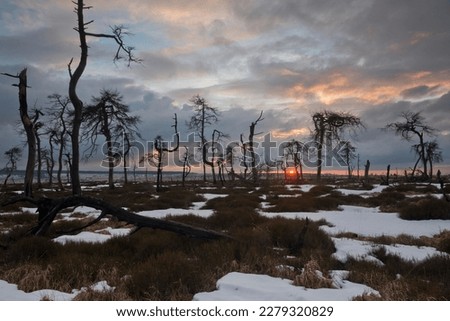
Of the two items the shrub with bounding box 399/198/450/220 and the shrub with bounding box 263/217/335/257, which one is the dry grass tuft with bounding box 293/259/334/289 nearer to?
the shrub with bounding box 263/217/335/257

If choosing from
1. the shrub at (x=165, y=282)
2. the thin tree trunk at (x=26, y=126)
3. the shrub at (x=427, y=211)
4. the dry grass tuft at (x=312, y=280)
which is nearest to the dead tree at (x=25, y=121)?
the thin tree trunk at (x=26, y=126)

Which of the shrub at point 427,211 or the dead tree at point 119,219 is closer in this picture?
the dead tree at point 119,219

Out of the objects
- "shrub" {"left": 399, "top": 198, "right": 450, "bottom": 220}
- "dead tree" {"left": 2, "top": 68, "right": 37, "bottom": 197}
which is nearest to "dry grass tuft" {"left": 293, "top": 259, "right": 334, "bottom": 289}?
"shrub" {"left": 399, "top": 198, "right": 450, "bottom": 220}

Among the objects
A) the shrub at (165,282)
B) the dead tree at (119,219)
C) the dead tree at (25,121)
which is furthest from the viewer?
the dead tree at (25,121)

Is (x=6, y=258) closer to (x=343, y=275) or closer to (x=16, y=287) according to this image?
(x=16, y=287)

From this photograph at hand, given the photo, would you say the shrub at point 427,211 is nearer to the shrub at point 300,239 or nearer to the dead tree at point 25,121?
the shrub at point 300,239

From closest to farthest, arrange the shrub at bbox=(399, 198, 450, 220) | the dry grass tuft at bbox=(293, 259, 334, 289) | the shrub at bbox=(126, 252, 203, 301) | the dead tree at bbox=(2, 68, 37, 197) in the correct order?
the shrub at bbox=(126, 252, 203, 301) < the dry grass tuft at bbox=(293, 259, 334, 289) < the shrub at bbox=(399, 198, 450, 220) < the dead tree at bbox=(2, 68, 37, 197)

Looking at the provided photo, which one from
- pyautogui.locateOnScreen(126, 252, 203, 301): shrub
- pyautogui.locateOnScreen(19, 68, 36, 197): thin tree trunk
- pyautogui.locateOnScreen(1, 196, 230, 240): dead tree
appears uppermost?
pyautogui.locateOnScreen(19, 68, 36, 197): thin tree trunk

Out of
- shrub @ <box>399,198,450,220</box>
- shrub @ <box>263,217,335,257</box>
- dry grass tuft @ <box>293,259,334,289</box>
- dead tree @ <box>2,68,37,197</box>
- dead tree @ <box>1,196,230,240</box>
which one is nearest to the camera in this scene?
dry grass tuft @ <box>293,259,334,289</box>

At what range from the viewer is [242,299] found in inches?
159

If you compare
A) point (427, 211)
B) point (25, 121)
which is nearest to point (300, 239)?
point (427, 211)
